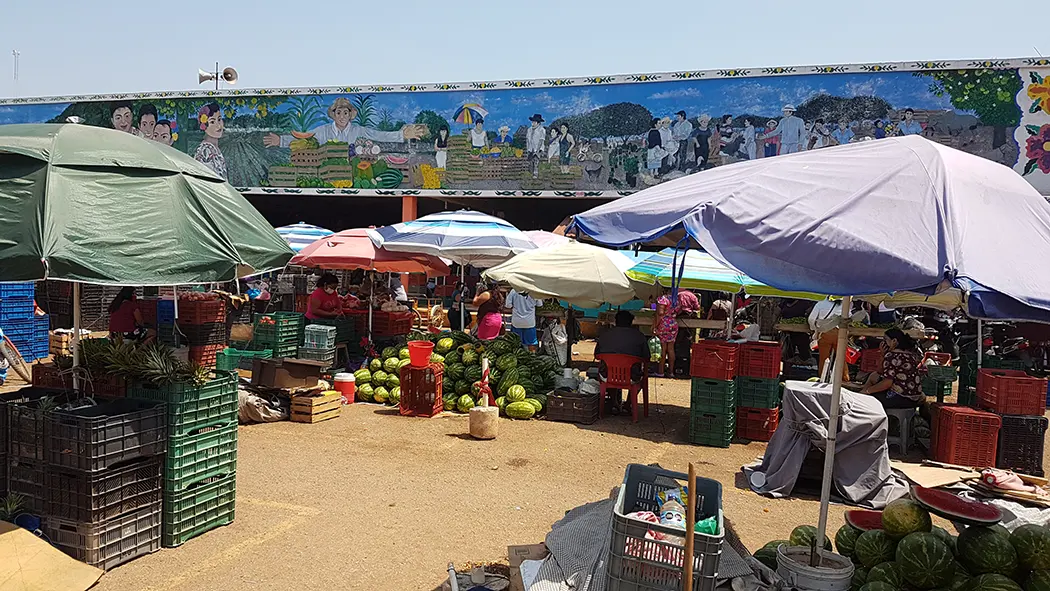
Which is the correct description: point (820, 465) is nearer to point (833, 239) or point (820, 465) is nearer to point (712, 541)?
point (712, 541)

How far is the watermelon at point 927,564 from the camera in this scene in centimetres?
430

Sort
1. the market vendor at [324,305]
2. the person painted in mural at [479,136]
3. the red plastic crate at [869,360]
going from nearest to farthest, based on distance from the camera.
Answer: the red plastic crate at [869,360] < the market vendor at [324,305] < the person painted in mural at [479,136]

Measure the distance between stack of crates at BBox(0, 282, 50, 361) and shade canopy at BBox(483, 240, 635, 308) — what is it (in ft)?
31.5

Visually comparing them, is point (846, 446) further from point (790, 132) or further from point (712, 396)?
point (790, 132)

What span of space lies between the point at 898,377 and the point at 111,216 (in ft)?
30.4

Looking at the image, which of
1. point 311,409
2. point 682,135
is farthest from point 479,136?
point 311,409

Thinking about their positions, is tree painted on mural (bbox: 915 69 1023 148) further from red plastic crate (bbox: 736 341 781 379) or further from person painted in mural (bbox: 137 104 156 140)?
person painted in mural (bbox: 137 104 156 140)

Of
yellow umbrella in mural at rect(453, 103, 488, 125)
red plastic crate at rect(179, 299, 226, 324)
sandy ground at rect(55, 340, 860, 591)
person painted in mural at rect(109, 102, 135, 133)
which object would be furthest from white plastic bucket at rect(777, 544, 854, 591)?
person painted in mural at rect(109, 102, 135, 133)

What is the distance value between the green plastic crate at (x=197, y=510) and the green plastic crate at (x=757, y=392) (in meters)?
6.78

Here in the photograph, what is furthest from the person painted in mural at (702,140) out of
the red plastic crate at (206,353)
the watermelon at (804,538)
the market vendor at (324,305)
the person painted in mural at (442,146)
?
the watermelon at (804,538)

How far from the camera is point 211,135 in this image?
27.0 metres

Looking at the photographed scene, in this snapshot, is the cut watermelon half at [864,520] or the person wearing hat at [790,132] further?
the person wearing hat at [790,132]

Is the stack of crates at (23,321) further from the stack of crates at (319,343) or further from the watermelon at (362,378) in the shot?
the watermelon at (362,378)

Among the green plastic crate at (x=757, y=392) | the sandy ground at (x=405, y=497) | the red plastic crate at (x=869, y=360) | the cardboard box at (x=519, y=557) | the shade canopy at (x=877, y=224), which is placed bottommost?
the sandy ground at (x=405, y=497)
